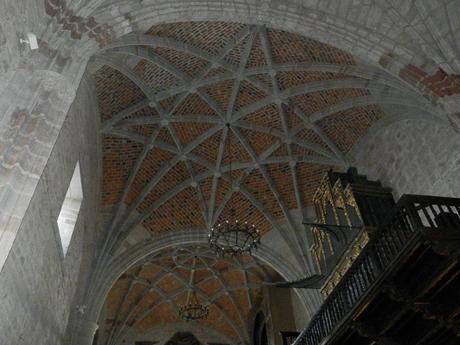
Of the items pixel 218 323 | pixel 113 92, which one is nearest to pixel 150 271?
pixel 218 323

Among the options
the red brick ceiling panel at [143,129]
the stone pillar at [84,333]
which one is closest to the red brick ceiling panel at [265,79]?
the red brick ceiling panel at [143,129]

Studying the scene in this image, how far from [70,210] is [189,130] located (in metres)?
5.03

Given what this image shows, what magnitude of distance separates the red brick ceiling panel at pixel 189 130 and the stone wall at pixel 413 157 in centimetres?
484

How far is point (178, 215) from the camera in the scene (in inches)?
645

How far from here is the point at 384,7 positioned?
9.32 m

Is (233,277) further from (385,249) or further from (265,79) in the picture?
(385,249)

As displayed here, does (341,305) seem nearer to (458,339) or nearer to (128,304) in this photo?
(458,339)

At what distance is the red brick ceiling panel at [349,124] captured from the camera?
1321 centimetres

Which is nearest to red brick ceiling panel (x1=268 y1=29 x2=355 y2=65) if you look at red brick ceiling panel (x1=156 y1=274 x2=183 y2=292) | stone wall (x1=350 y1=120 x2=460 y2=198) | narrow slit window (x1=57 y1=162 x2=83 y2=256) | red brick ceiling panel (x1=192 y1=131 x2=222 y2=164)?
stone wall (x1=350 y1=120 x2=460 y2=198)

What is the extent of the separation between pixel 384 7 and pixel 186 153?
7.94 m

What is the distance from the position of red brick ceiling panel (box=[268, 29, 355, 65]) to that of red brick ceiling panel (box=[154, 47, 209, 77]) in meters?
2.03

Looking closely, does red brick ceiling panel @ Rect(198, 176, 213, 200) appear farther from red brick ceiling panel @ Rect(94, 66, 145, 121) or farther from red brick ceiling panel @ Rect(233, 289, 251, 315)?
red brick ceiling panel @ Rect(233, 289, 251, 315)

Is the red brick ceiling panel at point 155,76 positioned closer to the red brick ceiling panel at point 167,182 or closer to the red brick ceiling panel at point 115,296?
the red brick ceiling panel at point 167,182

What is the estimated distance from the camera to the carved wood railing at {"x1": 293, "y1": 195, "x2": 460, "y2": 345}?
7138 mm
